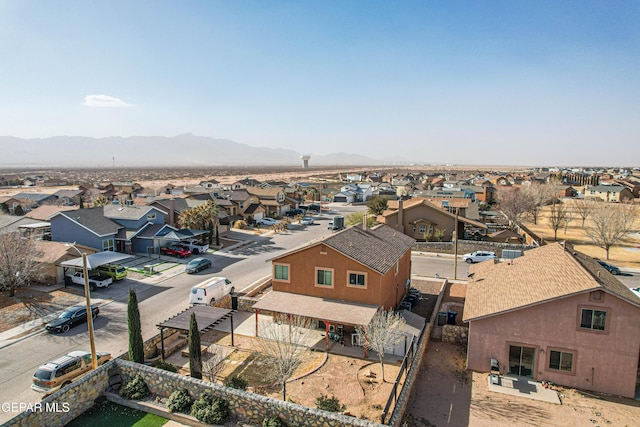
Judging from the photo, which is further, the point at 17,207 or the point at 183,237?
the point at 17,207

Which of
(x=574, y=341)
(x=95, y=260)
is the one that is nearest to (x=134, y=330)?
(x=95, y=260)

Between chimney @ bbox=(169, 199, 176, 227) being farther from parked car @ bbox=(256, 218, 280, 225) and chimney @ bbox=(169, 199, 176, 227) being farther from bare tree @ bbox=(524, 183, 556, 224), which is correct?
bare tree @ bbox=(524, 183, 556, 224)

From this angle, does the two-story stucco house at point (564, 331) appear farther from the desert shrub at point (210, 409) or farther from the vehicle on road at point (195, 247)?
the vehicle on road at point (195, 247)

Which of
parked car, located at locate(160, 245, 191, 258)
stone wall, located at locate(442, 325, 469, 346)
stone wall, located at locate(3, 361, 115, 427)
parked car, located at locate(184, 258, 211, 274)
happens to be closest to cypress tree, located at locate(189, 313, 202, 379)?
stone wall, located at locate(3, 361, 115, 427)

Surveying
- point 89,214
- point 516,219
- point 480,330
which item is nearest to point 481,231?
point 516,219

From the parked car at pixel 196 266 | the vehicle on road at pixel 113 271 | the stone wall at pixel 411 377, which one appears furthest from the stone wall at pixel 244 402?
the parked car at pixel 196 266

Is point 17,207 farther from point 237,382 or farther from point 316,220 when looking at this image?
point 237,382

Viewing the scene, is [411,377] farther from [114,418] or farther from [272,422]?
[114,418]
